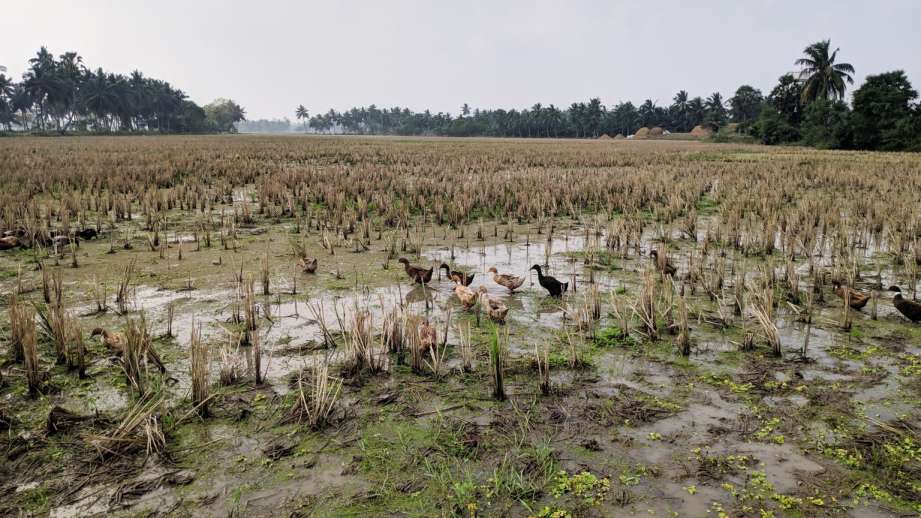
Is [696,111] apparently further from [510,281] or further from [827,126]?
[510,281]

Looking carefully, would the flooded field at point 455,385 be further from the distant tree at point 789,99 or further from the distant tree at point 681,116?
the distant tree at point 681,116

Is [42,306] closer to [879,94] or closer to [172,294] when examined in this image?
[172,294]

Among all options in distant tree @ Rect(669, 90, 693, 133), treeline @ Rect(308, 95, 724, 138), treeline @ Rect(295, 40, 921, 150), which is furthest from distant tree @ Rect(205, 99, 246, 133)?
distant tree @ Rect(669, 90, 693, 133)

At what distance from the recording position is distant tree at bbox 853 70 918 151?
3853 centimetres

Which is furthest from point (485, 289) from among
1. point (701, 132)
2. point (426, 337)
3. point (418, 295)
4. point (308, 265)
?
point (701, 132)

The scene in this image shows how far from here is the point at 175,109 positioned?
105 meters

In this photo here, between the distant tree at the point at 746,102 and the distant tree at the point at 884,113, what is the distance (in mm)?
55961

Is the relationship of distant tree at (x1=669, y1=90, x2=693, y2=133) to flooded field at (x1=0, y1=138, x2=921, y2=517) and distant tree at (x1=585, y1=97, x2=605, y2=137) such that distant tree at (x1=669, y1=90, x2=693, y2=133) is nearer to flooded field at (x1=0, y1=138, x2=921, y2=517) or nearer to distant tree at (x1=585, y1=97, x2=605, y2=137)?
distant tree at (x1=585, y1=97, x2=605, y2=137)

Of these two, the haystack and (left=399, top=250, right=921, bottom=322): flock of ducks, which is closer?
(left=399, top=250, right=921, bottom=322): flock of ducks

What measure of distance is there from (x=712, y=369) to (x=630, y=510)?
212 cm

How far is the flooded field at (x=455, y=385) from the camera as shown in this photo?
312cm

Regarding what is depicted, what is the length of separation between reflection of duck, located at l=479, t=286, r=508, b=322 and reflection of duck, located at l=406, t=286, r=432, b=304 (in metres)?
0.78

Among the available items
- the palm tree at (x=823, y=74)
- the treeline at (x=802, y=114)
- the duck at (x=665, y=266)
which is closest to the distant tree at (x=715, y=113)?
the treeline at (x=802, y=114)

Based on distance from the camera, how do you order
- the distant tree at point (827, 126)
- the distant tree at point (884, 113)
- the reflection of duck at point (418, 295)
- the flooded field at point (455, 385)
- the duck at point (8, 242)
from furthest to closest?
the distant tree at point (827, 126)
the distant tree at point (884, 113)
the duck at point (8, 242)
the reflection of duck at point (418, 295)
the flooded field at point (455, 385)
